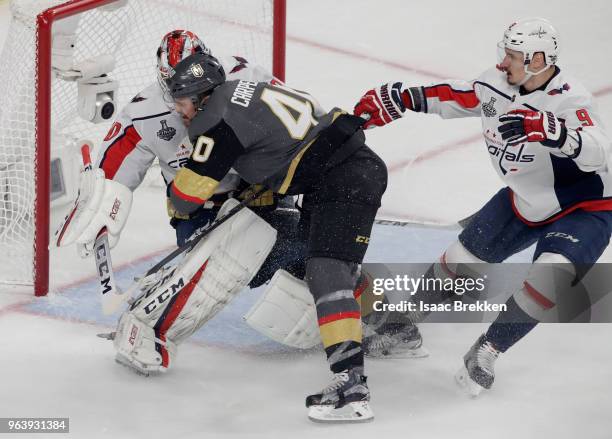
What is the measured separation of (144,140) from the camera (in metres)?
3.71

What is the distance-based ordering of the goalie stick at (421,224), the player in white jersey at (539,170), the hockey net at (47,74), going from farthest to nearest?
the goalie stick at (421,224) < the hockey net at (47,74) < the player in white jersey at (539,170)

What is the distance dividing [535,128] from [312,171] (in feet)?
1.96

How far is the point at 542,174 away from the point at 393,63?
8.07 feet

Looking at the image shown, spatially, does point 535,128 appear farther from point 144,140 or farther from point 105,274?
point 105,274

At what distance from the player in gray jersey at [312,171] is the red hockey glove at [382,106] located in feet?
0.89

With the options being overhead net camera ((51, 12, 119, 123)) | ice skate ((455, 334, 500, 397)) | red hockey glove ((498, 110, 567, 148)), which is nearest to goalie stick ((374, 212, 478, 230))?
ice skate ((455, 334, 500, 397))

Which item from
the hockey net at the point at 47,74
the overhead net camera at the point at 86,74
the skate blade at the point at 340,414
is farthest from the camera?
the overhead net camera at the point at 86,74

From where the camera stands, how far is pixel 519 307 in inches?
138

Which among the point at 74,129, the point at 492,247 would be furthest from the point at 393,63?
the point at 492,247

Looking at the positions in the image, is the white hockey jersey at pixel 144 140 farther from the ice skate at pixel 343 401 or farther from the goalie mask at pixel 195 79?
the ice skate at pixel 343 401

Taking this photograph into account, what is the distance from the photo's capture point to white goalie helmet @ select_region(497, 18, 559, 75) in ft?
11.5

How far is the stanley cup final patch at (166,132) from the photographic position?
12.1ft

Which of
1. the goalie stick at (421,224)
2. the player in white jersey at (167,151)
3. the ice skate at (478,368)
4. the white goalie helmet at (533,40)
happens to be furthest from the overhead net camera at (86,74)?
the ice skate at (478,368)

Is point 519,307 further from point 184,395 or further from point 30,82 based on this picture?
point 30,82
